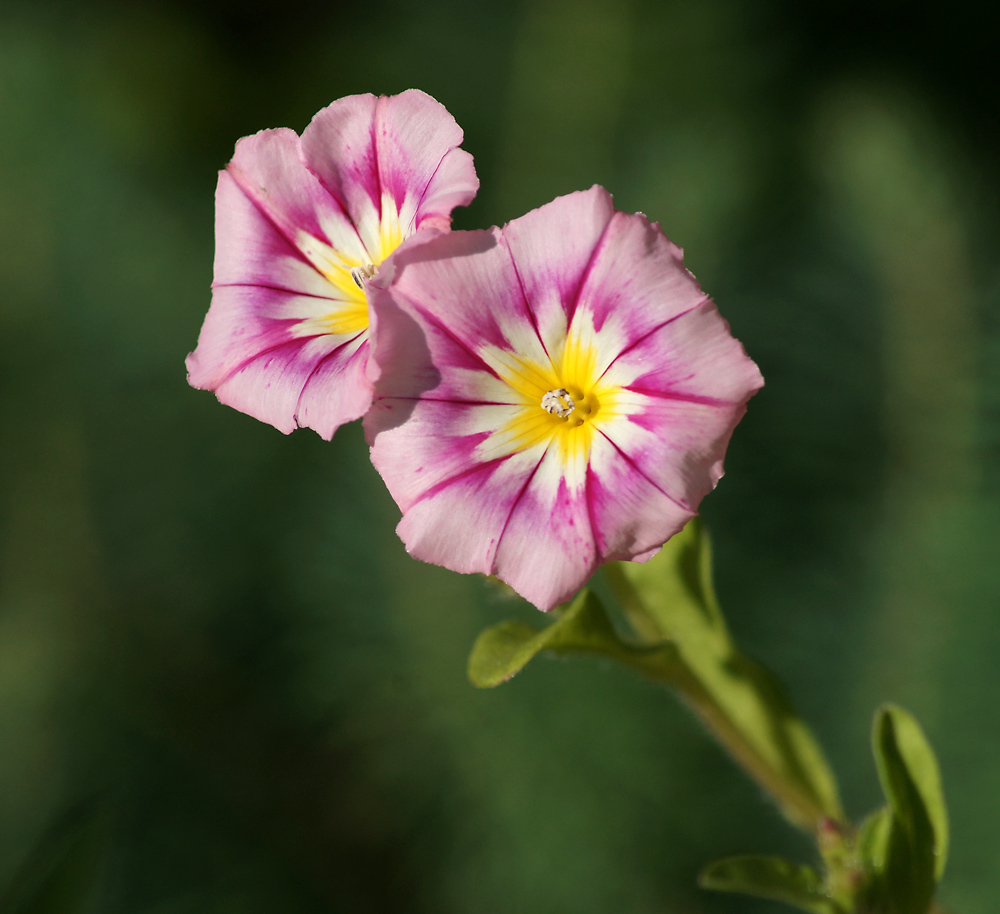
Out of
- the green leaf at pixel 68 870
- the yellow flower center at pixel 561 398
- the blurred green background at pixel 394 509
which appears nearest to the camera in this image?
the yellow flower center at pixel 561 398

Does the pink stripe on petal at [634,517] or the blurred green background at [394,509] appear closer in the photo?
the pink stripe on petal at [634,517]

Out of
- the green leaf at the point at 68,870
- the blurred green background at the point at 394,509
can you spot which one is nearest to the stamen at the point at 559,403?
the green leaf at the point at 68,870

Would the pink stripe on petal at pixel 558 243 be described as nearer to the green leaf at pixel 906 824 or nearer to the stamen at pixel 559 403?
the stamen at pixel 559 403

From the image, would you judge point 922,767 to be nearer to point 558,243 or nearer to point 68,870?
point 558,243

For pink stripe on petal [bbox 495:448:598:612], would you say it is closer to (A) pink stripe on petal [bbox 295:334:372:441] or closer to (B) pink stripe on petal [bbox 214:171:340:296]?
(A) pink stripe on petal [bbox 295:334:372:441]

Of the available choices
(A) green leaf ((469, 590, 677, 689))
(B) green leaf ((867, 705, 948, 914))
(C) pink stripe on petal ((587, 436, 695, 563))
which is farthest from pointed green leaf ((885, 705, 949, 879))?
(C) pink stripe on petal ((587, 436, 695, 563))

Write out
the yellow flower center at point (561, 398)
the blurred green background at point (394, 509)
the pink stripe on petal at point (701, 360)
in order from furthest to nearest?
1. the blurred green background at point (394, 509)
2. the yellow flower center at point (561, 398)
3. the pink stripe on petal at point (701, 360)

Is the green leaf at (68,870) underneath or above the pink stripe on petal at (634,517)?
underneath
